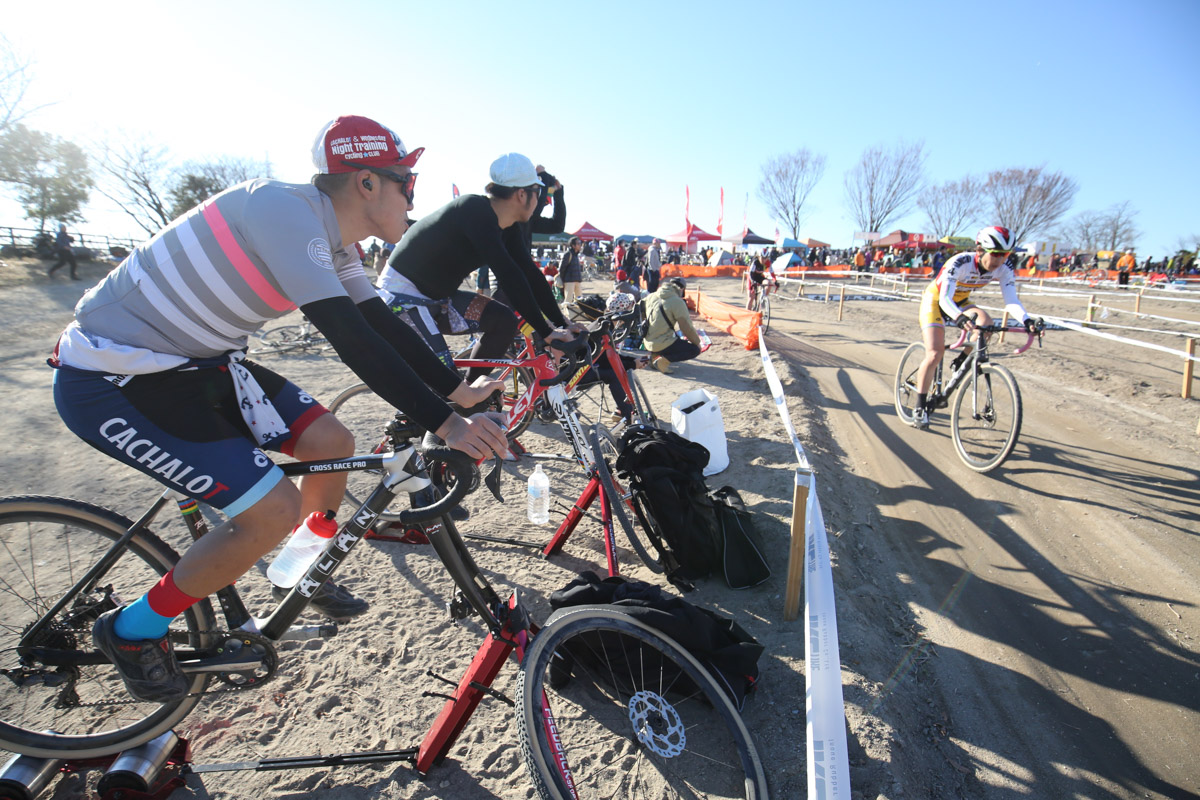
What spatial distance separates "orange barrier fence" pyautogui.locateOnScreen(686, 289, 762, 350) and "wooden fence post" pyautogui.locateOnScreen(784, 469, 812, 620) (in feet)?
25.6

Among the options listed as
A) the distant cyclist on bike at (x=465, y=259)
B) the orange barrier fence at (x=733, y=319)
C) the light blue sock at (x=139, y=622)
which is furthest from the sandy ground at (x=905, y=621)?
the orange barrier fence at (x=733, y=319)

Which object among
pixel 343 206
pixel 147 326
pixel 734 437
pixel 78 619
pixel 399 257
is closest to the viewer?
pixel 147 326

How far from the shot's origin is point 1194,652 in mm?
2979

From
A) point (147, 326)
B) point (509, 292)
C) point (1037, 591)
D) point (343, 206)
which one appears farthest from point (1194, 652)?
point (147, 326)

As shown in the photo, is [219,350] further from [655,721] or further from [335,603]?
[655,721]

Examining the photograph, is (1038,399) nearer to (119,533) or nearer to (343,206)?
(343,206)

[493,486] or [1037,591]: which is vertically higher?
[493,486]

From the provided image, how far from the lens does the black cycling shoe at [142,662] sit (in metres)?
1.88

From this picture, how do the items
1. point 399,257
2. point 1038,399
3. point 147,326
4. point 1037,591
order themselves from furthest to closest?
point 1038,399 → point 399,257 → point 1037,591 → point 147,326

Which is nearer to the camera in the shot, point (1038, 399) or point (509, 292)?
point (509, 292)

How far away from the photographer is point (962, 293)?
6.01 meters

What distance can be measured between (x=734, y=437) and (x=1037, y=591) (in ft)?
9.73

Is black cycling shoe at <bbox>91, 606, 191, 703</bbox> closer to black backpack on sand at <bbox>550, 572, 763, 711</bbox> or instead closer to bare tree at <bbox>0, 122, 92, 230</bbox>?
black backpack on sand at <bbox>550, 572, 763, 711</bbox>

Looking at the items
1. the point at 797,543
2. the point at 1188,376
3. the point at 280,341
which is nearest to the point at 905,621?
the point at 797,543
